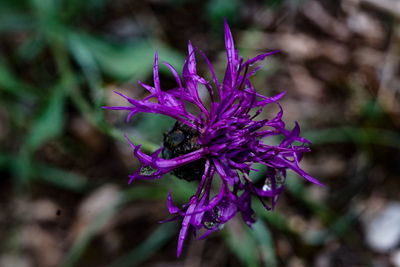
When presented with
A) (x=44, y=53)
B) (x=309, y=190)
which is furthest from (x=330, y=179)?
(x=44, y=53)

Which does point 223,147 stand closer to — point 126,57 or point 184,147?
point 184,147

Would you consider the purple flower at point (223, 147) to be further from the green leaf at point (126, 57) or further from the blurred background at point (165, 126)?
the green leaf at point (126, 57)

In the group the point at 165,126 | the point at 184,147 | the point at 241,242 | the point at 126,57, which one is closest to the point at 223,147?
the point at 184,147

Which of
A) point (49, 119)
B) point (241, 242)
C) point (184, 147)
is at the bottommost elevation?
point (241, 242)

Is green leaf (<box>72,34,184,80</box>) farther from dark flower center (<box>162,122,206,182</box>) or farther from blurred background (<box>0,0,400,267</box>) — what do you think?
dark flower center (<box>162,122,206,182</box>)

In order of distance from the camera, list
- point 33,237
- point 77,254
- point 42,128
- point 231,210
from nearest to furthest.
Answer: point 231,210 → point 42,128 → point 77,254 → point 33,237

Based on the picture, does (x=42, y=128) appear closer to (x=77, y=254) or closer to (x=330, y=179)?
(x=77, y=254)

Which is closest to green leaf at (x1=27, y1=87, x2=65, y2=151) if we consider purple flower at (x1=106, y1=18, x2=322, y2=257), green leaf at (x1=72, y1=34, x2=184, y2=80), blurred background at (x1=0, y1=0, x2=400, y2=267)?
blurred background at (x1=0, y1=0, x2=400, y2=267)
